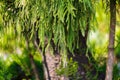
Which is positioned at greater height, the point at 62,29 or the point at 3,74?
the point at 62,29

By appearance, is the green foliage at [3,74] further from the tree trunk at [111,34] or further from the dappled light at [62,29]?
the tree trunk at [111,34]

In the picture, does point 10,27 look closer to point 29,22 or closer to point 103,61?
point 29,22

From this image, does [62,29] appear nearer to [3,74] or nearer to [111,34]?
[111,34]

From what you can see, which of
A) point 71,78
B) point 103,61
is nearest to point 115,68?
point 103,61

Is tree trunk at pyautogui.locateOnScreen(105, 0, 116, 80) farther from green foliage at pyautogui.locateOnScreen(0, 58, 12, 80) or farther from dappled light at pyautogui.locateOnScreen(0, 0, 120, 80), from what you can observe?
green foliage at pyautogui.locateOnScreen(0, 58, 12, 80)

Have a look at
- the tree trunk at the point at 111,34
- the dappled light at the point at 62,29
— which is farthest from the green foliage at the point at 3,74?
the tree trunk at the point at 111,34

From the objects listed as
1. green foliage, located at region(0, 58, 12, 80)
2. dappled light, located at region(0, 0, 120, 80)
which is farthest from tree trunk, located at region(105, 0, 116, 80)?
green foliage, located at region(0, 58, 12, 80)

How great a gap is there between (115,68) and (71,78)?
55cm

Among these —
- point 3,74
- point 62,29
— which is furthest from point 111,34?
point 3,74

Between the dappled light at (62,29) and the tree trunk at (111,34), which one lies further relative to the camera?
the tree trunk at (111,34)

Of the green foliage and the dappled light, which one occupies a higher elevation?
the dappled light

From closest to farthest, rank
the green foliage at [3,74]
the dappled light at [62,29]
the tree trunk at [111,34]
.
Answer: the dappled light at [62,29], the tree trunk at [111,34], the green foliage at [3,74]

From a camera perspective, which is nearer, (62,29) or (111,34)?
(62,29)

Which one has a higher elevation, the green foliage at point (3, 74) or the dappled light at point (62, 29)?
the dappled light at point (62, 29)
